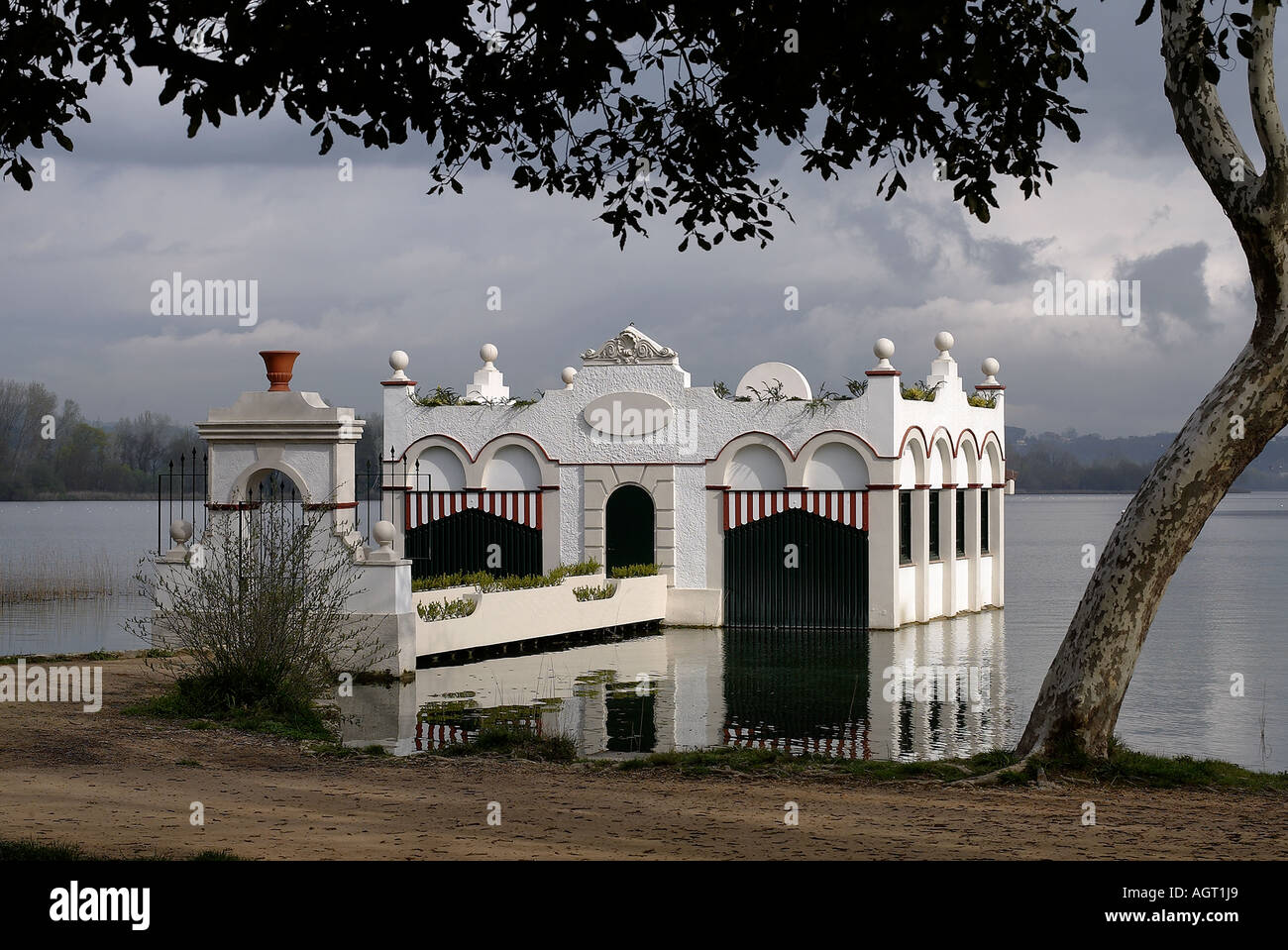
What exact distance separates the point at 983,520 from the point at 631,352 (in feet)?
30.8

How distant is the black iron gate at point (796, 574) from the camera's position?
1101 inches

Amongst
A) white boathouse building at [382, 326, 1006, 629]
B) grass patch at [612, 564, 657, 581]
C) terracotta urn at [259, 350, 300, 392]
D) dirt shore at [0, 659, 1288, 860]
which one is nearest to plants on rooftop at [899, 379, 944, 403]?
white boathouse building at [382, 326, 1006, 629]

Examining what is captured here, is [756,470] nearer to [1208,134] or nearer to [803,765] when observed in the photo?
[803,765]

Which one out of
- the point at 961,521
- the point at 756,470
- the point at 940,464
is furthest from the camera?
the point at 961,521

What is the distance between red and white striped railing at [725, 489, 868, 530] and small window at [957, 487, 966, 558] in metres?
5.03

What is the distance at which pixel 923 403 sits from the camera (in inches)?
1145

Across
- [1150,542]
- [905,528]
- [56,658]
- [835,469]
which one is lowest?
[56,658]

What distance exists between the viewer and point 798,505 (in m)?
28.2

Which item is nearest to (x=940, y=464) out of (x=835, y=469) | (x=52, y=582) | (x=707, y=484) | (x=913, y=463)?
(x=913, y=463)

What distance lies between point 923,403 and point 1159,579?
→ 16885 mm

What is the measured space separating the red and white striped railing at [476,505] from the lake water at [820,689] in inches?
156

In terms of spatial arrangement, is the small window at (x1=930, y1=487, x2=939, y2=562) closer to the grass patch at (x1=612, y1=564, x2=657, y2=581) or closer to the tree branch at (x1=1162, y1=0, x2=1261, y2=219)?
the grass patch at (x1=612, y1=564, x2=657, y2=581)

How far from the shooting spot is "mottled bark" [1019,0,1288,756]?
1219 cm
